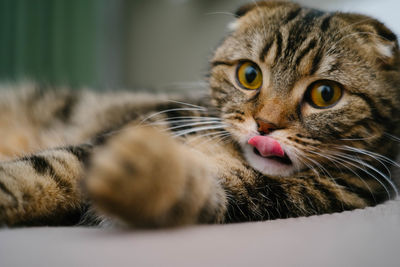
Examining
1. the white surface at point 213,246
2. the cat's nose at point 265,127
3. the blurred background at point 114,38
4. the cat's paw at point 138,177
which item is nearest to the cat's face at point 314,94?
the cat's nose at point 265,127

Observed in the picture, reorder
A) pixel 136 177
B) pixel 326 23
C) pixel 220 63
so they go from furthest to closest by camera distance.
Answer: pixel 220 63
pixel 326 23
pixel 136 177

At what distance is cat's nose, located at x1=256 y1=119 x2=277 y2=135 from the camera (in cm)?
78

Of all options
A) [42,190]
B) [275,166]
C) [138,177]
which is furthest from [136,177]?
[275,166]

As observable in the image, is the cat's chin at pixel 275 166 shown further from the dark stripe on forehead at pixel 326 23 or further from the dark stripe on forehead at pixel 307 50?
the dark stripe on forehead at pixel 326 23

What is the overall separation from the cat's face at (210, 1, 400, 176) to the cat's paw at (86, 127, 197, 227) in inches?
13.9

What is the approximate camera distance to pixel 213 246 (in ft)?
1.57

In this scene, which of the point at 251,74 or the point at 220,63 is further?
the point at 220,63

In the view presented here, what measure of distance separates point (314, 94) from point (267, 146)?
0.62 feet

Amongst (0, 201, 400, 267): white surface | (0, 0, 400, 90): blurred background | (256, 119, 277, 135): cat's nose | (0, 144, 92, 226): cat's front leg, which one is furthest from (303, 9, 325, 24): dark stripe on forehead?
(0, 0, 400, 90): blurred background

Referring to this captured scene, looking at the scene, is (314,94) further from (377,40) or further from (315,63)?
(377,40)

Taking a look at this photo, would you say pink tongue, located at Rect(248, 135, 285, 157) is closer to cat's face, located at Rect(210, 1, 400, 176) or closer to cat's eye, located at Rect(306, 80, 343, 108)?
cat's face, located at Rect(210, 1, 400, 176)

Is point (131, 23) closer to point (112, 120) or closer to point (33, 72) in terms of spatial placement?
point (33, 72)

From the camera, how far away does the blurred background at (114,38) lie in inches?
91.2

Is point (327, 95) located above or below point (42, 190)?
above
